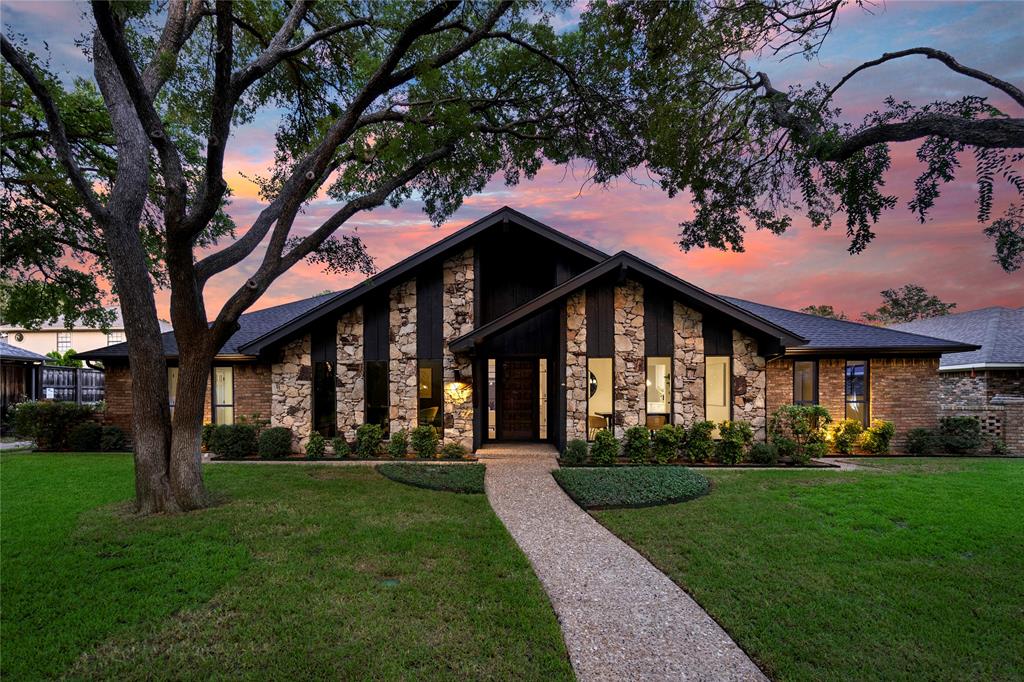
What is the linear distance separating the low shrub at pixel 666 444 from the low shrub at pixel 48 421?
51.5 ft

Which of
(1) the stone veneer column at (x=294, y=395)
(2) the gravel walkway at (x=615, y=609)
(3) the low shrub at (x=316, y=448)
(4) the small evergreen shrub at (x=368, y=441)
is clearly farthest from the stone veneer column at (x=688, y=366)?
(1) the stone veneer column at (x=294, y=395)

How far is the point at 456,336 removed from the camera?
12.0m

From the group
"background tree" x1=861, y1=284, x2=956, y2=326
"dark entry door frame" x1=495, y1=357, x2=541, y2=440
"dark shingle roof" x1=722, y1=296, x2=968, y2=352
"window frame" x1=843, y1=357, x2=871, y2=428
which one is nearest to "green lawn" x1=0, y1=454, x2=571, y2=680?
"dark entry door frame" x1=495, y1=357, x2=541, y2=440

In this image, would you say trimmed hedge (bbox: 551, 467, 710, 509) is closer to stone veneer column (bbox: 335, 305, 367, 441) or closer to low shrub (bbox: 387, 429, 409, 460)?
low shrub (bbox: 387, 429, 409, 460)

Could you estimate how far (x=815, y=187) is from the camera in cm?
571

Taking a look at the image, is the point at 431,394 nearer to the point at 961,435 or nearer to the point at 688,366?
the point at 688,366

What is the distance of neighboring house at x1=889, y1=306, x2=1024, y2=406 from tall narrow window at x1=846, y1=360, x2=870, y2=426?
3990mm

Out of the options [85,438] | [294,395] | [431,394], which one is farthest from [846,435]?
[85,438]

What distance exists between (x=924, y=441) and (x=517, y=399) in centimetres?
1071

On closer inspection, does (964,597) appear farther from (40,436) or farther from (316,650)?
(40,436)

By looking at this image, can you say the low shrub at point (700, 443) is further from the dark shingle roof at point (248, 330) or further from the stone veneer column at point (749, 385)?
the dark shingle roof at point (248, 330)

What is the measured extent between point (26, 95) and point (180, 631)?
10.7 m

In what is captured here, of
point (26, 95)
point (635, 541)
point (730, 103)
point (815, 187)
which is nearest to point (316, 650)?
point (635, 541)

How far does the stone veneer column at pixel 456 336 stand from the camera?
463 inches
